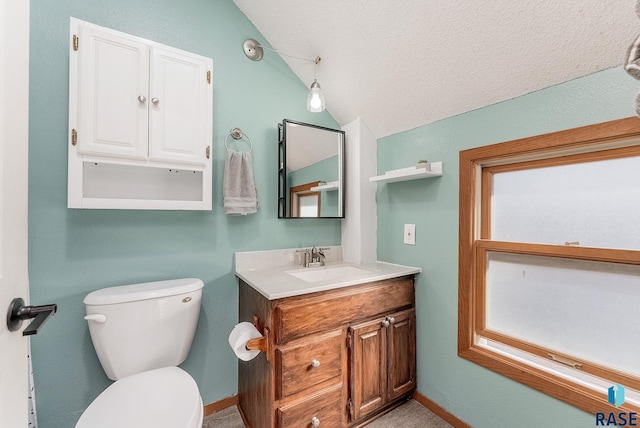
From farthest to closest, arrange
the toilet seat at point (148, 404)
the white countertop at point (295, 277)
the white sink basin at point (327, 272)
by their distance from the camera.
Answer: the white sink basin at point (327, 272) < the white countertop at point (295, 277) < the toilet seat at point (148, 404)

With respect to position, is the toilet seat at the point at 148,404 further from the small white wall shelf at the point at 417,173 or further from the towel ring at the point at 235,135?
the small white wall shelf at the point at 417,173

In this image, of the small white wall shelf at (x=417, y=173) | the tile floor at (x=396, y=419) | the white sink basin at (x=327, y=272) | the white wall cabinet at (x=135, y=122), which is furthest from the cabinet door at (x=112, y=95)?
the tile floor at (x=396, y=419)

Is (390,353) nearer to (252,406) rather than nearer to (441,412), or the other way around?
(441,412)

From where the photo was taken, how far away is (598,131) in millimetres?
1068

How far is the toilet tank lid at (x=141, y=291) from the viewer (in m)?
1.20

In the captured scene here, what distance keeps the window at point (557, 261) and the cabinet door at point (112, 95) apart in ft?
5.65

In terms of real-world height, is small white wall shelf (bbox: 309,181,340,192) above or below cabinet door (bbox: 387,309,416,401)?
above

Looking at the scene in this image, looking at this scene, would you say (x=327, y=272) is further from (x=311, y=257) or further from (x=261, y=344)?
(x=261, y=344)

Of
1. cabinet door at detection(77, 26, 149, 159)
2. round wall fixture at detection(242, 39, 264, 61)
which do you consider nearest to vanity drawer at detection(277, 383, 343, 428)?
cabinet door at detection(77, 26, 149, 159)

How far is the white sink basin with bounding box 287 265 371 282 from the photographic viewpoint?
1.75 meters

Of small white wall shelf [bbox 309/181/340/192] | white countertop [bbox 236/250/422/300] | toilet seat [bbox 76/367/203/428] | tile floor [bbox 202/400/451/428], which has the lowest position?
tile floor [bbox 202/400/451/428]

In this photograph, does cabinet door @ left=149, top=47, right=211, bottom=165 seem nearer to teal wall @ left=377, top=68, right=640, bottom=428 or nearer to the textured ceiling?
the textured ceiling

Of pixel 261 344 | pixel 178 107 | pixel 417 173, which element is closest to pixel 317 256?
pixel 261 344

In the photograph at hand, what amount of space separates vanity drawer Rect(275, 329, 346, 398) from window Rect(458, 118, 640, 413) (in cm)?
73
